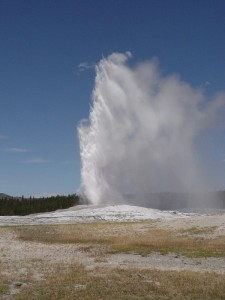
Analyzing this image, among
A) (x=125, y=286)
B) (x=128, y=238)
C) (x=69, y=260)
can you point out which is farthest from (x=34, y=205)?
(x=125, y=286)

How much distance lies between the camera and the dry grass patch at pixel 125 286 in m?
21.8

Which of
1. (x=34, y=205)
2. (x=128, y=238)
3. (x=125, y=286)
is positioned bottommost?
(x=125, y=286)

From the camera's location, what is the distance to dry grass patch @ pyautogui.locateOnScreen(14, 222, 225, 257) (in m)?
41.7

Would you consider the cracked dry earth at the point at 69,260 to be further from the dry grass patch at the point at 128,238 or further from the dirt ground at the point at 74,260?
the dry grass patch at the point at 128,238

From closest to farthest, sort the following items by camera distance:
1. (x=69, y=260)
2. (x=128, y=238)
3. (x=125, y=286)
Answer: (x=125, y=286)
(x=69, y=260)
(x=128, y=238)

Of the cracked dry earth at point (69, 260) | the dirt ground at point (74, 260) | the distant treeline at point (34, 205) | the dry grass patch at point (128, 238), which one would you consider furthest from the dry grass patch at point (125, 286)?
the distant treeline at point (34, 205)

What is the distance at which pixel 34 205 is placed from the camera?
143750 millimetres

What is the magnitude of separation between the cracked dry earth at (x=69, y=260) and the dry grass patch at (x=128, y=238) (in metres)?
1.85

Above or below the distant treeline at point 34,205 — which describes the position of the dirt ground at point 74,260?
below

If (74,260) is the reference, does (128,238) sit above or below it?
above

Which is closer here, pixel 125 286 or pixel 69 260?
pixel 125 286

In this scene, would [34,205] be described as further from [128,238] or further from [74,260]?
[74,260]

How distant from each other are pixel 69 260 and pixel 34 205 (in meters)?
110

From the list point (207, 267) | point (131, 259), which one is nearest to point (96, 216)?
point (131, 259)
